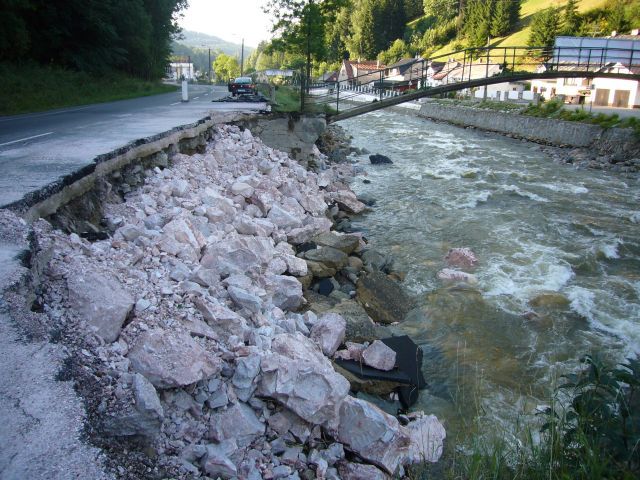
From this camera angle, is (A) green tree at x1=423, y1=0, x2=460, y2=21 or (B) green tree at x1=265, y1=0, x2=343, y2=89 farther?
(A) green tree at x1=423, y1=0, x2=460, y2=21

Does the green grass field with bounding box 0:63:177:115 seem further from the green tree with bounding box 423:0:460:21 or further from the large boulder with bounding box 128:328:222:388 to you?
the green tree with bounding box 423:0:460:21

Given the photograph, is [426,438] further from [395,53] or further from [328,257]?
[395,53]

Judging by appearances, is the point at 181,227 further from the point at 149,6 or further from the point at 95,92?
the point at 149,6

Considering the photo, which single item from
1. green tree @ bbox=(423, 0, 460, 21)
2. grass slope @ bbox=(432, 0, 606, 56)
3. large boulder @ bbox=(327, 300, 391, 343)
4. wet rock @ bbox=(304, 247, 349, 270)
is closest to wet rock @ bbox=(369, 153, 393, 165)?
wet rock @ bbox=(304, 247, 349, 270)

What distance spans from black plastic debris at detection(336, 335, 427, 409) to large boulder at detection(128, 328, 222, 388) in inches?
72.5

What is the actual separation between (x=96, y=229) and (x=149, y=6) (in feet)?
137

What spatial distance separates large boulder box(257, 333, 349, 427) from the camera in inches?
160

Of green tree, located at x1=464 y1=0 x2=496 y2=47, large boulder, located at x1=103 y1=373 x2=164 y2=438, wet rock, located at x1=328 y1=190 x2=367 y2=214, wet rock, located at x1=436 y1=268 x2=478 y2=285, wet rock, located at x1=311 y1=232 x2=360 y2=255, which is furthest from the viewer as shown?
green tree, located at x1=464 y1=0 x2=496 y2=47

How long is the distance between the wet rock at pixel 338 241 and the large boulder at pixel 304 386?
4902 mm

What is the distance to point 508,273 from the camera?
9047 mm

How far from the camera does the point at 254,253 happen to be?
21.7 feet

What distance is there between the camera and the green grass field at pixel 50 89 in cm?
1773

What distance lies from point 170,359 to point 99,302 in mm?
756

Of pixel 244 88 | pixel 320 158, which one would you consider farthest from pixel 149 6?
pixel 320 158
